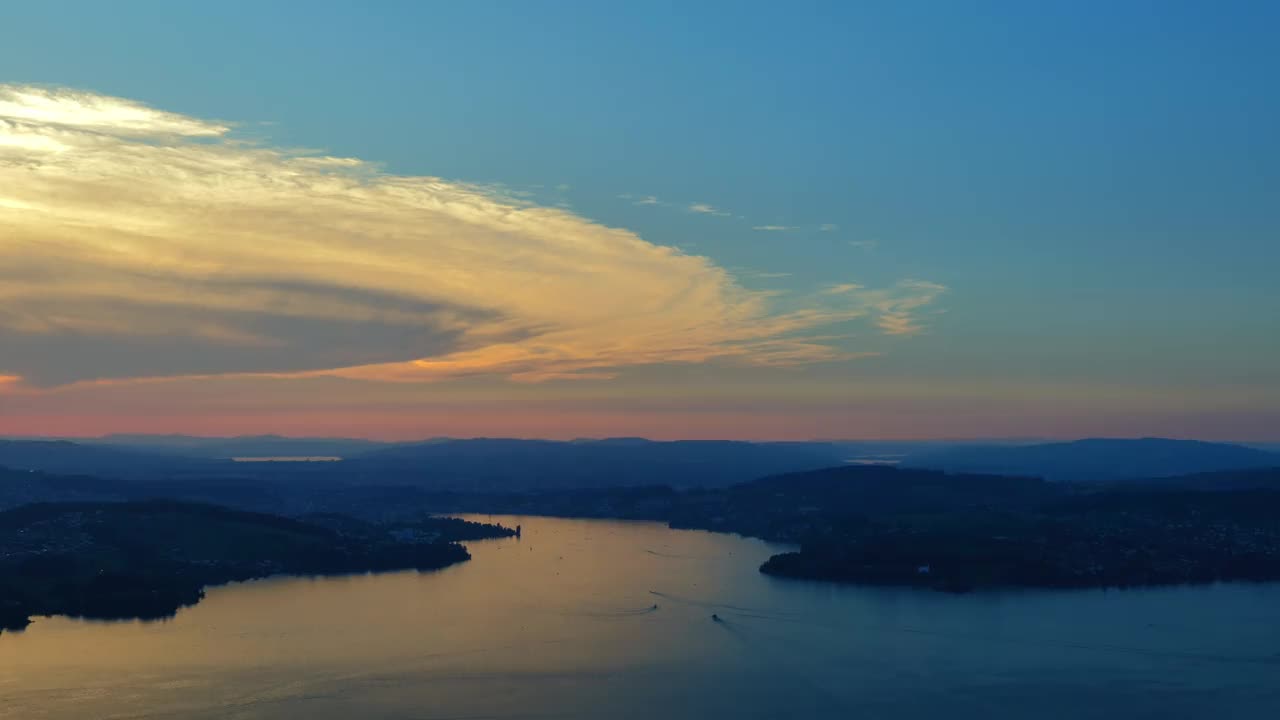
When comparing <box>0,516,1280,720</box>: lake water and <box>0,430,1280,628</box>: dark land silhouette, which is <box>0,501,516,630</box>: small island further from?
<box>0,516,1280,720</box>: lake water

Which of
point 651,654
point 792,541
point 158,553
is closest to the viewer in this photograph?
point 651,654

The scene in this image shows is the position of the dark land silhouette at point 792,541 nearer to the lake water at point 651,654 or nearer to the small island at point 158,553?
the small island at point 158,553

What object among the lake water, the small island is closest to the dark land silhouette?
the small island

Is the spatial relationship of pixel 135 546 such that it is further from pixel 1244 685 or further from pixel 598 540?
pixel 1244 685

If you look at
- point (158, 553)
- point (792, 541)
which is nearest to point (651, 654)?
point (158, 553)

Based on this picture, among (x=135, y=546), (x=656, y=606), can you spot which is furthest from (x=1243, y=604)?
(x=135, y=546)

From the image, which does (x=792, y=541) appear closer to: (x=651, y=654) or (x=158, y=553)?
(x=158, y=553)
